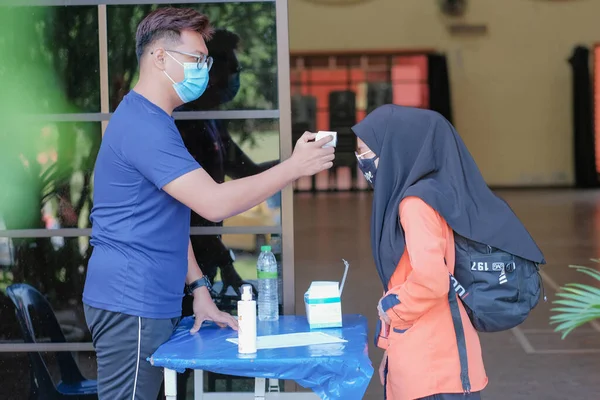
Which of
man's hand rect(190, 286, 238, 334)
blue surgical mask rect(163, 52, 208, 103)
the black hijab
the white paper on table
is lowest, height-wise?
the white paper on table

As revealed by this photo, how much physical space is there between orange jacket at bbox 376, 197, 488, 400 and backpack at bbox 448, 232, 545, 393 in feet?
0.08

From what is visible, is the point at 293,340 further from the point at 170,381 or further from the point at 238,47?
the point at 238,47

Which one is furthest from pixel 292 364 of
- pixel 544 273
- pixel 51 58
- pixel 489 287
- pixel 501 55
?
pixel 501 55

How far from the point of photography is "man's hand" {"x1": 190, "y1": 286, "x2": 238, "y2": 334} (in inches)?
101

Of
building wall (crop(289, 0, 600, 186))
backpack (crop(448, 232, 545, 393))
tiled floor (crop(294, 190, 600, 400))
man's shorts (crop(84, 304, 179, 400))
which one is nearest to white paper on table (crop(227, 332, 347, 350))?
man's shorts (crop(84, 304, 179, 400))

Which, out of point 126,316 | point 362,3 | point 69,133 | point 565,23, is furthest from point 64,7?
point 565,23

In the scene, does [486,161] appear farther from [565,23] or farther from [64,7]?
[64,7]

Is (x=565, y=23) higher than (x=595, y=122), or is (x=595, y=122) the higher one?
(x=565, y=23)

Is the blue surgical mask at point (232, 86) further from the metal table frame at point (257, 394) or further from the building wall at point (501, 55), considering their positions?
the building wall at point (501, 55)

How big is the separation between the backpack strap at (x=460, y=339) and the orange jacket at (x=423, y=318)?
0.01 metres

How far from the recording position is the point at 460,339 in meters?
2.18

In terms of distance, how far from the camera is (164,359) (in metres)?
2.21

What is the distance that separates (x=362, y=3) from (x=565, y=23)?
4.59 meters

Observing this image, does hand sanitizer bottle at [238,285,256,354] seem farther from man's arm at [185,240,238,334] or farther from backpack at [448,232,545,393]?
backpack at [448,232,545,393]
